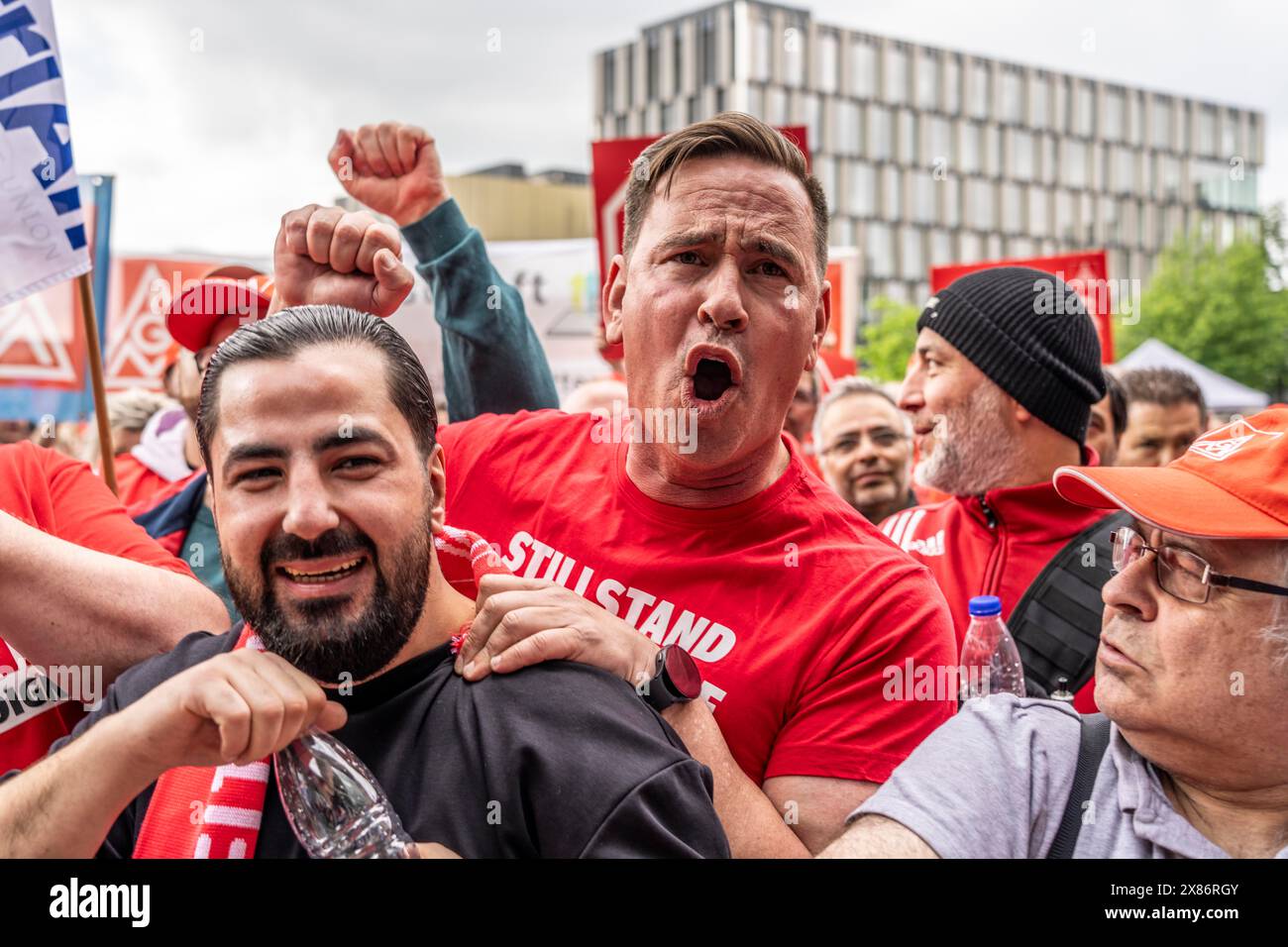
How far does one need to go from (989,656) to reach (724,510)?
3.65 feet

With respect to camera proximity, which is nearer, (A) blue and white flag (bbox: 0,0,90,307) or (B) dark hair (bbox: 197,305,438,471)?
(B) dark hair (bbox: 197,305,438,471)

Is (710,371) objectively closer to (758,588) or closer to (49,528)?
(758,588)

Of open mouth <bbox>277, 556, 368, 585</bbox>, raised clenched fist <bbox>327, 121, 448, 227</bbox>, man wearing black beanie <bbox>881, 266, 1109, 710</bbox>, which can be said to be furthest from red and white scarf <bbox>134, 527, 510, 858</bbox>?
man wearing black beanie <bbox>881, 266, 1109, 710</bbox>

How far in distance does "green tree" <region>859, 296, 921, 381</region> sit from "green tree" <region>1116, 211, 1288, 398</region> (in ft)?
27.0

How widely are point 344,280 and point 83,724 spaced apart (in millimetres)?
993

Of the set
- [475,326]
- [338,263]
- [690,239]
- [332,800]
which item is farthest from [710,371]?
[332,800]

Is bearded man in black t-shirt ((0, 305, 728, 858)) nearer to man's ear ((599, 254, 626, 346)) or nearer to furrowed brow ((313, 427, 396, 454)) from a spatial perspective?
furrowed brow ((313, 427, 396, 454))

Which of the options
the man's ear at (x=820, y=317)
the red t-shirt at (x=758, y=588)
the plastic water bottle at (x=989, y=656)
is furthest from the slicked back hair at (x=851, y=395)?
the red t-shirt at (x=758, y=588)

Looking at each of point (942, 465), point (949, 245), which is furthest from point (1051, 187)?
point (942, 465)

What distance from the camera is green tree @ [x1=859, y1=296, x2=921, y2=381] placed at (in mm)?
40750

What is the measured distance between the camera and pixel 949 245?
7825cm

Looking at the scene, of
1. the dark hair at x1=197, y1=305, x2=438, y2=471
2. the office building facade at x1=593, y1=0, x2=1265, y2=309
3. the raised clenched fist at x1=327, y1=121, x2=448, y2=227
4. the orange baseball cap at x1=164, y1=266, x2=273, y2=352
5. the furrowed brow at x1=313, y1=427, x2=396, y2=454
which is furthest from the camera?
the office building facade at x1=593, y1=0, x2=1265, y2=309

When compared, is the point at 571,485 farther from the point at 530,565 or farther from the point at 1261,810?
the point at 1261,810
